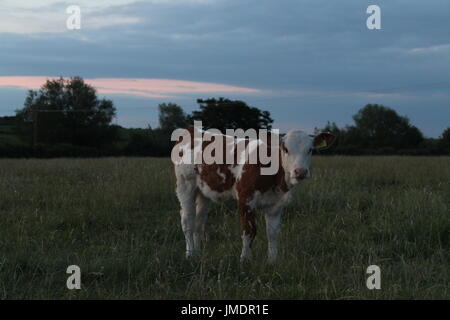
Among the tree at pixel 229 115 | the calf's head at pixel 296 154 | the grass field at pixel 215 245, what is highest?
the tree at pixel 229 115

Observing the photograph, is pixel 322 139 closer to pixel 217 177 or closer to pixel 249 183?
pixel 249 183

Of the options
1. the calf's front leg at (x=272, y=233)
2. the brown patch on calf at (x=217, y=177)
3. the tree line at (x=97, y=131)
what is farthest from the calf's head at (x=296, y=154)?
the tree line at (x=97, y=131)

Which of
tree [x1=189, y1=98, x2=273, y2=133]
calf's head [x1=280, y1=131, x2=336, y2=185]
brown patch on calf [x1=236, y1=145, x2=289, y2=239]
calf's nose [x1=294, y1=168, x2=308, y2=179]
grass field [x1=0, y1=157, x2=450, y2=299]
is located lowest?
grass field [x1=0, y1=157, x2=450, y2=299]

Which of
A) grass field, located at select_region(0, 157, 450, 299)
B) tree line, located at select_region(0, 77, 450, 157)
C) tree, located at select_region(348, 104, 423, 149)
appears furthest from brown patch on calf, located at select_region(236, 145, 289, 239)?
tree, located at select_region(348, 104, 423, 149)

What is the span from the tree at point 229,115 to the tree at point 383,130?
54.1ft

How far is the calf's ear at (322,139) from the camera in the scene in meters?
6.78

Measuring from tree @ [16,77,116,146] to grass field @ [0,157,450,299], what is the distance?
3668cm

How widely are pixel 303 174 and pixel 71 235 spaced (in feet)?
12.4

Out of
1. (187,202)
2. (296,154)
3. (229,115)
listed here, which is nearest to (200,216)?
(187,202)

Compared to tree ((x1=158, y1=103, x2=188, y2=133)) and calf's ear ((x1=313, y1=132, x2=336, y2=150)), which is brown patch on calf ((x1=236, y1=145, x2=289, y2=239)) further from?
tree ((x1=158, y1=103, x2=188, y2=133))

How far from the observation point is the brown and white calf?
649cm

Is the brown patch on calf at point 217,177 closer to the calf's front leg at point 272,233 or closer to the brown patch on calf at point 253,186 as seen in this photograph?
the brown patch on calf at point 253,186
